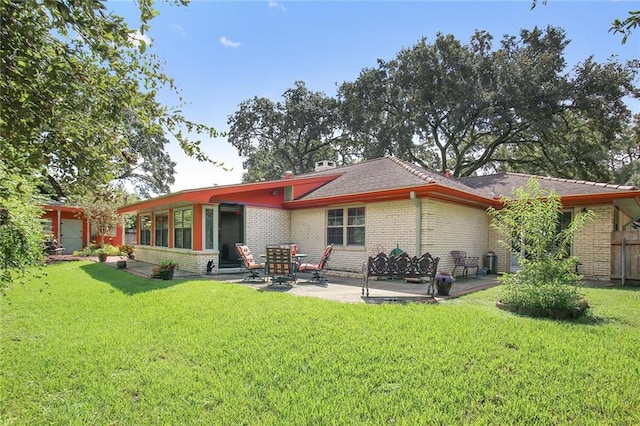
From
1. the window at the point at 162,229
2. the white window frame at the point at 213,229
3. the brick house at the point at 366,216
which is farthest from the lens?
the window at the point at 162,229

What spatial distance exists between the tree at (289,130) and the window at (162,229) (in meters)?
21.0

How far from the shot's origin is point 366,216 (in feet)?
40.5

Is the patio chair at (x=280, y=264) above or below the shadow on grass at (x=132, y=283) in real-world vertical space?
above

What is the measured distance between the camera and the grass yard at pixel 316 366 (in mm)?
3111

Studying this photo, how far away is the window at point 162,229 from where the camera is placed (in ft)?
51.5

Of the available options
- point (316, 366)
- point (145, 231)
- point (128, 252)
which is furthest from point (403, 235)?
point (128, 252)

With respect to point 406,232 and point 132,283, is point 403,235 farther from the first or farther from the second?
point 132,283

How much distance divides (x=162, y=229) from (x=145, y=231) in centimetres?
295

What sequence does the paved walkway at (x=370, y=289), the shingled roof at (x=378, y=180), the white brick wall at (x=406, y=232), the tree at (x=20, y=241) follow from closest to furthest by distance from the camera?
the tree at (x=20, y=241) → the paved walkway at (x=370, y=289) → the white brick wall at (x=406, y=232) → the shingled roof at (x=378, y=180)

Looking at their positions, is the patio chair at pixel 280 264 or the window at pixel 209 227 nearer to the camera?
the patio chair at pixel 280 264

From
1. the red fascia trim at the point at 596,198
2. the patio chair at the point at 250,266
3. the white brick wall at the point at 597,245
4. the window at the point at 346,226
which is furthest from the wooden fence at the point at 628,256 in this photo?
the patio chair at the point at 250,266

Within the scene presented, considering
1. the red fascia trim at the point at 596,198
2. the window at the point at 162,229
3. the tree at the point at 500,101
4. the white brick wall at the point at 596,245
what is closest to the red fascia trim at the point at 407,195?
the red fascia trim at the point at 596,198

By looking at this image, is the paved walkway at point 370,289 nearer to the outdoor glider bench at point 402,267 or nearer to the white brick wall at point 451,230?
the outdoor glider bench at point 402,267

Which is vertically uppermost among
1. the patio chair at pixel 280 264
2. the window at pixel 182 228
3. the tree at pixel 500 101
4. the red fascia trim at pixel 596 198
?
the tree at pixel 500 101
